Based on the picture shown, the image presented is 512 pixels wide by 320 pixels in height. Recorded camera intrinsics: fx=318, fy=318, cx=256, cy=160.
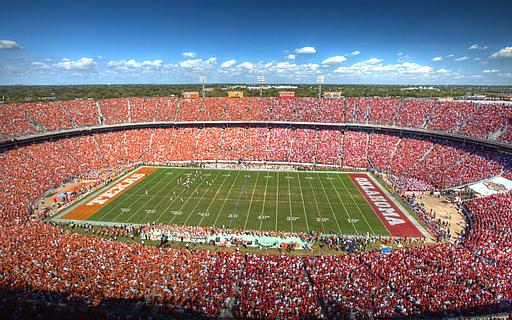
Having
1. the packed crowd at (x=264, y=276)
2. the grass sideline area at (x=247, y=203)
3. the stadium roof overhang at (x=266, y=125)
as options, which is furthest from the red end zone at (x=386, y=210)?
the stadium roof overhang at (x=266, y=125)

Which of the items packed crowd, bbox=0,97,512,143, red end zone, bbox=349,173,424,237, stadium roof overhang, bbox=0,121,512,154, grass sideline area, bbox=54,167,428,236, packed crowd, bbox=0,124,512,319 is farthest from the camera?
packed crowd, bbox=0,97,512,143

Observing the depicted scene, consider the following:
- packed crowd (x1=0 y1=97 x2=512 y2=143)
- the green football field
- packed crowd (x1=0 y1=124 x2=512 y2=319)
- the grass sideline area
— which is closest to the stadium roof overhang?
packed crowd (x1=0 y1=97 x2=512 y2=143)

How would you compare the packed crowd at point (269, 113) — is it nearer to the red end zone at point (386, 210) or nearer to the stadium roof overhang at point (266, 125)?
the stadium roof overhang at point (266, 125)

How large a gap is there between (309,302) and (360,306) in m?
2.07

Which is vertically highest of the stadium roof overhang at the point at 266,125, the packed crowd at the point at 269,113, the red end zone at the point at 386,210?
the packed crowd at the point at 269,113

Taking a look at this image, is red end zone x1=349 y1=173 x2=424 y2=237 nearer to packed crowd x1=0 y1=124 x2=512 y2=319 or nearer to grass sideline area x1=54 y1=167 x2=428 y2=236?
grass sideline area x1=54 y1=167 x2=428 y2=236

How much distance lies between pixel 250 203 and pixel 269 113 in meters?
24.6

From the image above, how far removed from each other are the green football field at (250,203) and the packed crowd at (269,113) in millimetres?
14230

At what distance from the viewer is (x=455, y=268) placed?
15.6 metres

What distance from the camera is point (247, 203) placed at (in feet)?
95.0

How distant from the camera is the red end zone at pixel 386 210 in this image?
2414cm

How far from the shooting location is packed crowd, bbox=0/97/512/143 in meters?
→ 38.9

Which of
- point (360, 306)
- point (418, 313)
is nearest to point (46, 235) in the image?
point (360, 306)

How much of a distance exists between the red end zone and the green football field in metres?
0.64
